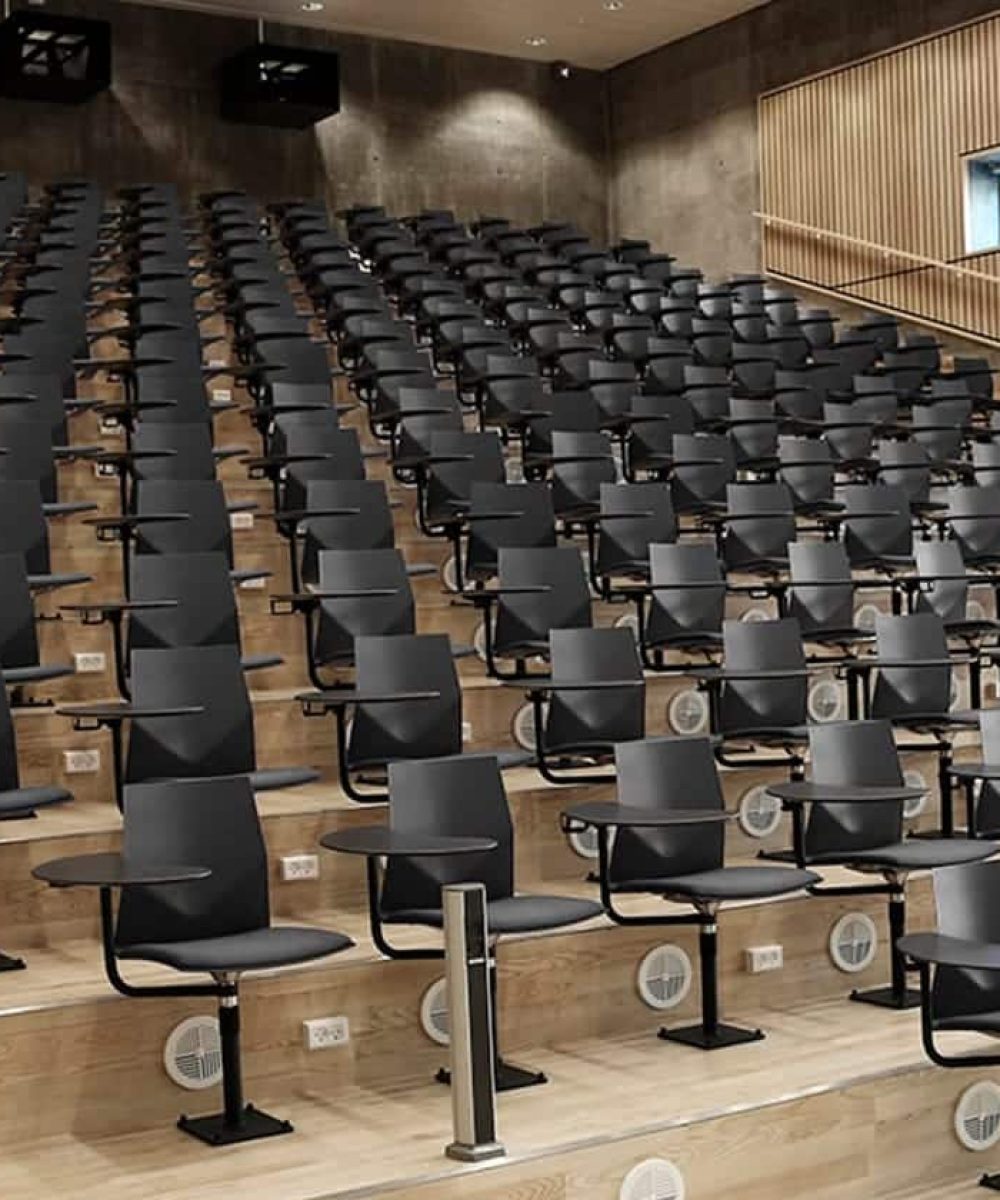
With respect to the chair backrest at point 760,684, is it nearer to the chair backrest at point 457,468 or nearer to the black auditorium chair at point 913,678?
the black auditorium chair at point 913,678

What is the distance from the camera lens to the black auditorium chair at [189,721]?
2.27m

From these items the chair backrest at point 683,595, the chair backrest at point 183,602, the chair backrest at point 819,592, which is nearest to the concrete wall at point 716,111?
the chair backrest at point 819,592

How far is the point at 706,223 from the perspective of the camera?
769 centimetres

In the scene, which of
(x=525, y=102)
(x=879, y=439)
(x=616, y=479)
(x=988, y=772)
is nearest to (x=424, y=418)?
(x=616, y=479)

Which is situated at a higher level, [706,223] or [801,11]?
[801,11]

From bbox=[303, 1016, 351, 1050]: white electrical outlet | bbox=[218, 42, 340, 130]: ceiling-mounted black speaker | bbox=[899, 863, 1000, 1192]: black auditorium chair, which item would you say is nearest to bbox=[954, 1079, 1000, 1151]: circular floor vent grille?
bbox=[899, 863, 1000, 1192]: black auditorium chair

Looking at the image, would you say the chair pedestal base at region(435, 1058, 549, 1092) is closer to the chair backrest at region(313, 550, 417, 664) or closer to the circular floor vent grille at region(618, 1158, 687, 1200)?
the circular floor vent grille at region(618, 1158, 687, 1200)

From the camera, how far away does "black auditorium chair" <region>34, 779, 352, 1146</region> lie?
1.78 metres

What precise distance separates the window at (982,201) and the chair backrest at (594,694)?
13.4 feet

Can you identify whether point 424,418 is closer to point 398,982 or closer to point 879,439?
point 879,439

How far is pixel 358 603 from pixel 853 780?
2.64 feet

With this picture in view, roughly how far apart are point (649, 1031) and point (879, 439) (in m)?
2.59

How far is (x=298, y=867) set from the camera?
2285 mm

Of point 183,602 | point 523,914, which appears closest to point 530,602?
point 183,602
